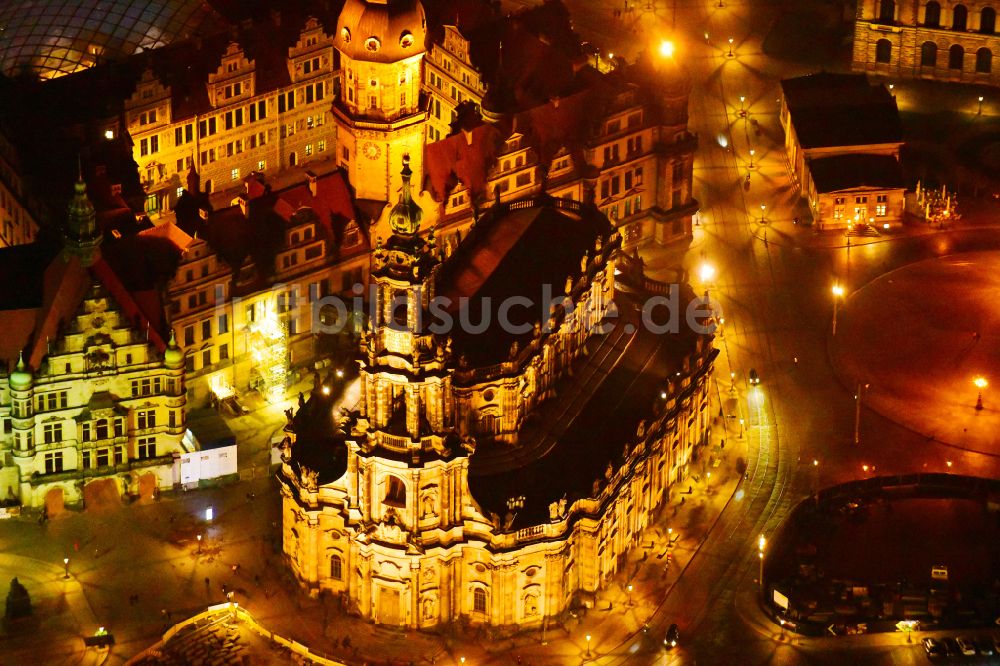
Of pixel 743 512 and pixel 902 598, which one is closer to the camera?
pixel 902 598

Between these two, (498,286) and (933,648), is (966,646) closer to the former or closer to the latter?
(933,648)

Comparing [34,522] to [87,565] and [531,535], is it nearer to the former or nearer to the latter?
[87,565]

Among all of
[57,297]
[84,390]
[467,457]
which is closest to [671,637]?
[467,457]

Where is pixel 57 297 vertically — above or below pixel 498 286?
below

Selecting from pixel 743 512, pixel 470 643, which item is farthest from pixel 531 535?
pixel 743 512

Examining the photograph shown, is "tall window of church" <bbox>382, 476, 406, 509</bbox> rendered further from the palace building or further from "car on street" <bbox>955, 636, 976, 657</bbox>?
"car on street" <bbox>955, 636, 976, 657</bbox>

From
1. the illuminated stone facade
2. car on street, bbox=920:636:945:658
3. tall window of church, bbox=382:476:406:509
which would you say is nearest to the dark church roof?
tall window of church, bbox=382:476:406:509
